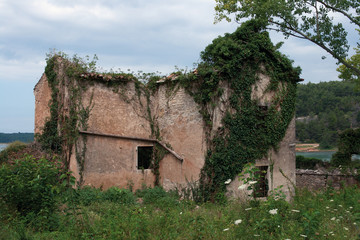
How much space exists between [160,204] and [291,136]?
6333mm

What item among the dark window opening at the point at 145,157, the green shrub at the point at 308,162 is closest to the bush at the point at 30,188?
the dark window opening at the point at 145,157

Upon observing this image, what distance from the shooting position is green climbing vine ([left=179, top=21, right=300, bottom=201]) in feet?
36.6

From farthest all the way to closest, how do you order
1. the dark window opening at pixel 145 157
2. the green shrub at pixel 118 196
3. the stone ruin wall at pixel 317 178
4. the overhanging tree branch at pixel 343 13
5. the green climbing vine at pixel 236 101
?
the stone ruin wall at pixel 317 178 < the overhanging tree branch at pixel 343 13 < the dark window opening at pixel 145 157 < the green climbing vine at pixel 236 101 < the green shrub at pixel 118 196

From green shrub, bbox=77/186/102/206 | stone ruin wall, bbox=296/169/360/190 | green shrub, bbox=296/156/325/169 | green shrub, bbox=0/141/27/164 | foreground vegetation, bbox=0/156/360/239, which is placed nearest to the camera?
foreground vegetation, bbox=0/156/360/239

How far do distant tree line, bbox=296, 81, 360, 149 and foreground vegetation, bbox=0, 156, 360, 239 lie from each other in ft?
149

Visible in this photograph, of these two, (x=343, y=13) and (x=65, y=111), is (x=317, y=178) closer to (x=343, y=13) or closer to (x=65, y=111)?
(x=343, y=13)

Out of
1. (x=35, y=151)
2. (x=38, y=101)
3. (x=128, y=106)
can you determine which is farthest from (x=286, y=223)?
(x=38, y=101)

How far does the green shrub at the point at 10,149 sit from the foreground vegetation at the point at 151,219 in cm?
566

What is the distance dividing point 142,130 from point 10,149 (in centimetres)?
552

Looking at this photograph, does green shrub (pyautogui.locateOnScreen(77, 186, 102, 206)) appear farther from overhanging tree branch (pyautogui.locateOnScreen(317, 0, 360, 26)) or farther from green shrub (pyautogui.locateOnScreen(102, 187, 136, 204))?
overhanging tree branch (pyautogui.locateOnScreen(317, 0, 360, 26))

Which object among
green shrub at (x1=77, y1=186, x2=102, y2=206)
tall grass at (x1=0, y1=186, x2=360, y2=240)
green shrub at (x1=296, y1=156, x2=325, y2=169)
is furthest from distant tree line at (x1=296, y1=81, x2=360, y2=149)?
tall grass at (x1=0, y1=186, x2=360, y2=240)

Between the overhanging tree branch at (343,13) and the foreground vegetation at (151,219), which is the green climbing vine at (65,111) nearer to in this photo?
the foreground vegetation at (151,219)

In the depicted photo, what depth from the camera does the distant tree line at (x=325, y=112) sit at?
163 feet

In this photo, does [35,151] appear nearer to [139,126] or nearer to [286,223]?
[139,126]
